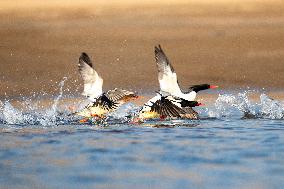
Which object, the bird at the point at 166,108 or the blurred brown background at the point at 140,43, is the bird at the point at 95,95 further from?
the blurred brown background at the point at 140,43

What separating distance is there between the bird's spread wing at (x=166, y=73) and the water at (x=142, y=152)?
0.57 metres

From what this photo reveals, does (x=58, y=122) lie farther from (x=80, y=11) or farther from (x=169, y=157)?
(x=80, y=11)

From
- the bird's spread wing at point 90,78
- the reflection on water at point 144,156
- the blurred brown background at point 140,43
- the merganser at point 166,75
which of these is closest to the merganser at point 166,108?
the merganser at point 166,75

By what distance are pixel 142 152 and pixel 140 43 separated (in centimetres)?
1169

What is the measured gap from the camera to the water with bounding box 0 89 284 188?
8094 mm

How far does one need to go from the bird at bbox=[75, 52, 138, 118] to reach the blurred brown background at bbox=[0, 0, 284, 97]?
12.1 ft

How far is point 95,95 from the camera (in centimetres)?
1528

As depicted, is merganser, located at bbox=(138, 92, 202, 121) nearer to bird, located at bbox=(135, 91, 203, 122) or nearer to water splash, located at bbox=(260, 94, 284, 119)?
bird, located at bbox=(135, 91, 203, 122)

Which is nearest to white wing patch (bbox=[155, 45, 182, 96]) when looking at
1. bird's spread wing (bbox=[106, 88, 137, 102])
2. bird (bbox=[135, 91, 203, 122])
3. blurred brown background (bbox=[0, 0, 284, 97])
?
bird (bbox=[135, 91, 203, 122])

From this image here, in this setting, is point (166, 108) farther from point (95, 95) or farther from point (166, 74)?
point (95, 95)

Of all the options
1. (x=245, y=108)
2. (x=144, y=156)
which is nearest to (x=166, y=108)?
(x=245, y=108)

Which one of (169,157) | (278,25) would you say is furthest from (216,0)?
(169,157)

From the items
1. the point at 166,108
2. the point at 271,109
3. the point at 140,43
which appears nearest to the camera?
the point at 166,108

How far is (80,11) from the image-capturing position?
74.9 ft
